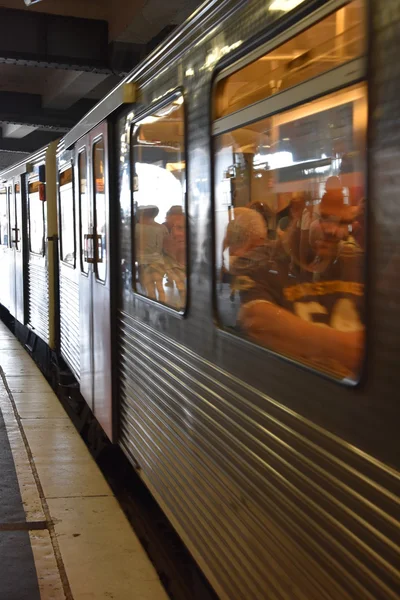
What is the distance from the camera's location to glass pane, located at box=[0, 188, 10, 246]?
12484 millimetres

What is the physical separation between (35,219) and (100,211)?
4.55 meters

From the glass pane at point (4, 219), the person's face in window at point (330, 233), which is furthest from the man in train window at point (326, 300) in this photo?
the glass pane at point (4, 219)

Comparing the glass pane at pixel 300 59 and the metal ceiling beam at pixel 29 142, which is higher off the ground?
the metal ceiling beam at pixel 29 142

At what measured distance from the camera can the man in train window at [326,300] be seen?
5.92ft

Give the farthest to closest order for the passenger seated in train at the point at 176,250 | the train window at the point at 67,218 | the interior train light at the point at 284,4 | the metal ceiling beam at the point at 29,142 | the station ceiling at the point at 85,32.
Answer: the metal ceiling beam at the point at 29,142
the station ceiling at the point at 85,32
the train window at the point at 67,218
the passenger seated in train at the point at 176,250
the interior train light at the point at 284,4

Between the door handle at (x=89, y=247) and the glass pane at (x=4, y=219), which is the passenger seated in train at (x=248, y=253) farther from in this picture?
the glass pane at (x=4, y=219)

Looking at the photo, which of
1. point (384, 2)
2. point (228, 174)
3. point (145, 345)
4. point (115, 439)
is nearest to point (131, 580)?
point (145, 345)

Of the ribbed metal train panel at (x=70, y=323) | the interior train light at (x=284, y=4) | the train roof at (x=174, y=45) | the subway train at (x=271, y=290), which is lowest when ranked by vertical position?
the ribbed metal train panel at (x=70, y=323)

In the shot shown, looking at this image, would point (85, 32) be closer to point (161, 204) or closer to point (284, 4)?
point (161, 204)

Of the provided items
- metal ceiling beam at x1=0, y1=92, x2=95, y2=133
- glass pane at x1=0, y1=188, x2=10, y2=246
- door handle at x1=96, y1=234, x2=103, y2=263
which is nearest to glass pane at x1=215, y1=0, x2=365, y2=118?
door handle at x1=96, y1=234, x2=103, y2=263

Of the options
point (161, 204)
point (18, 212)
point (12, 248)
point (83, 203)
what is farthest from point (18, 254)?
point (161, 204)

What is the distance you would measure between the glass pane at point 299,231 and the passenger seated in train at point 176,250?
0.48 metres

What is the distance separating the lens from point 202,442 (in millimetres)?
3012

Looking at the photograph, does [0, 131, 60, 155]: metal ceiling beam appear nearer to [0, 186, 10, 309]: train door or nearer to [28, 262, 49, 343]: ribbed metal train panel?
[0, 186, 10, 309]: train door
